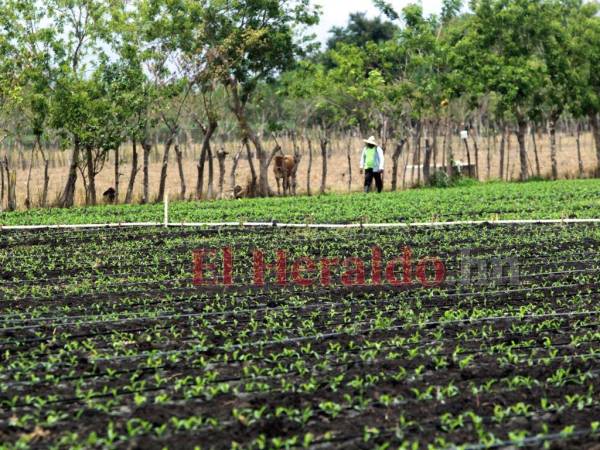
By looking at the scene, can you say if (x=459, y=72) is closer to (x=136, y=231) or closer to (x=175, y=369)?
(x=136, y=231)

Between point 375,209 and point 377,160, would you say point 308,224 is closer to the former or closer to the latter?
point 375,209

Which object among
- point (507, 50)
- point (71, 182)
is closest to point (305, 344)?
point (71, 182)

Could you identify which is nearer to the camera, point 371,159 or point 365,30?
point 371,159

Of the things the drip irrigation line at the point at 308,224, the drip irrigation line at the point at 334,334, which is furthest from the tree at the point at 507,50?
the drip irrigation line at the point at 334,334

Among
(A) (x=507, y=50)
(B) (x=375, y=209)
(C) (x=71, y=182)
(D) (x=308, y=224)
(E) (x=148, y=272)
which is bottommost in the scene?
(E) (x=148, y=272)

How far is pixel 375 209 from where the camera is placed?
16219 millimetres

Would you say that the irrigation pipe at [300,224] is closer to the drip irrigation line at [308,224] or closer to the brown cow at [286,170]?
the drip irrigation line at [308,224]

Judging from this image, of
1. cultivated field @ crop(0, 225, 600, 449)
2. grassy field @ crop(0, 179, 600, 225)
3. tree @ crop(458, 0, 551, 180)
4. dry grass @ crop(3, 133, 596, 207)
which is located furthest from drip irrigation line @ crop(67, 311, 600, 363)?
tree @ crop(458, 0, 551, 180)

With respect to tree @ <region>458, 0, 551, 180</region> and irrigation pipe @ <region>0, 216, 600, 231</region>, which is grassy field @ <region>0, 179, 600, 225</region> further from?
tree @ <region>458, 0, 551, 180</region>

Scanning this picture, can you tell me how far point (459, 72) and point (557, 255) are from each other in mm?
14835

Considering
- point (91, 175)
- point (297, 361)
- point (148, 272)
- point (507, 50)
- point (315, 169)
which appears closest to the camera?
point (297, 361)

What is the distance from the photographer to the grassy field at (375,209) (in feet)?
48.9

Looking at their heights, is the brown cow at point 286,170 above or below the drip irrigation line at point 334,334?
above

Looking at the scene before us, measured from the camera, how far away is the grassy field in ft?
48.9
